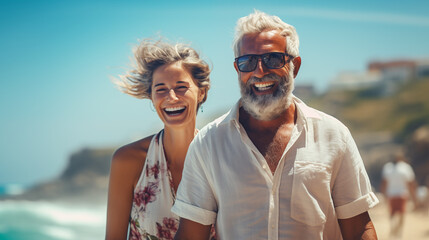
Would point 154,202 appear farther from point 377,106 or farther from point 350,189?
point 377,106

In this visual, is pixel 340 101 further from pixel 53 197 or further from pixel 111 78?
pixel 111 78

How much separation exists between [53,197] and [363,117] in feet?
120

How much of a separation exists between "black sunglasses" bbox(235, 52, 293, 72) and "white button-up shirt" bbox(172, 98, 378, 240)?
28cm

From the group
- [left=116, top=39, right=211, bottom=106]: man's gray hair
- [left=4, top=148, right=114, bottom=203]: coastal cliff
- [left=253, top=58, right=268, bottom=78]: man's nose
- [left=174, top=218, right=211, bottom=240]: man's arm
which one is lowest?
[left=174, top=218, right=211, bottom=240]: man's arm

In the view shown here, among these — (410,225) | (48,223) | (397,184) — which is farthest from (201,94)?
(48,223)

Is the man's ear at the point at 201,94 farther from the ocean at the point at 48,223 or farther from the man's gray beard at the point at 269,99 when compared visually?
the ocean at the point at 48,223

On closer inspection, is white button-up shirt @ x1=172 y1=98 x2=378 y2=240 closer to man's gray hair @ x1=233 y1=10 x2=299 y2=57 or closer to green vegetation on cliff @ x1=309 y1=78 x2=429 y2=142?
man's gray hair @ x1=233 y1=10 x2=299 y2=57

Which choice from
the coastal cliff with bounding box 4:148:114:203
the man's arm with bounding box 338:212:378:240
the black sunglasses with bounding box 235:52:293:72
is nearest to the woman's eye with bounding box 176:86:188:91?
the black sunglasses with bounding box 235:52:293:72

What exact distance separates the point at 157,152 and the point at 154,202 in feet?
1.14

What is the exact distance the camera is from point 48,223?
3538cm

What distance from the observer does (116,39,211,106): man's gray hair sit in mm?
3268

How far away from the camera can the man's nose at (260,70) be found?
2379 mm

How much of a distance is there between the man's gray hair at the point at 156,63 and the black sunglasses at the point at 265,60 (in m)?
0.94

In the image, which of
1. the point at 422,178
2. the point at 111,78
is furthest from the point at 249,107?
the point at 422,178
